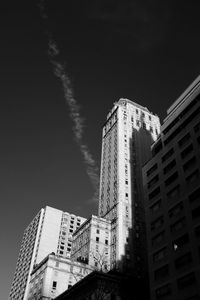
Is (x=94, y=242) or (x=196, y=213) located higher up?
(x=94, y=242)

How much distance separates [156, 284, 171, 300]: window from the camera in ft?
168

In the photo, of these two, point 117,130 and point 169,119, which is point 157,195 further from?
point 117,130

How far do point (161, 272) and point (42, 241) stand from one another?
292 feet

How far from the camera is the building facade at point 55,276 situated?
86.2 meters

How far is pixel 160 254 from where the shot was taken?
184 ft

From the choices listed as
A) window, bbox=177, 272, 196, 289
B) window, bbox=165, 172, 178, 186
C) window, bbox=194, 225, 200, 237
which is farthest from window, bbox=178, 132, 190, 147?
window, bbox=177, 272, 196, 289

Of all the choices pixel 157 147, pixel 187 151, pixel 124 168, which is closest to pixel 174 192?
pixel 187 151

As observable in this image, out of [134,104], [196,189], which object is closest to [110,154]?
[134,104]

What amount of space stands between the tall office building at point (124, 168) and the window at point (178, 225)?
42.3m

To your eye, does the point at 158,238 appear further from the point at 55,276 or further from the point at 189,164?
the point at 55,276

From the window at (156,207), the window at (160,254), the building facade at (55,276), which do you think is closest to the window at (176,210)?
the window at (156,207)

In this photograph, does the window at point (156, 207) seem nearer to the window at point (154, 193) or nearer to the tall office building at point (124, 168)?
the window at point (154, 193)

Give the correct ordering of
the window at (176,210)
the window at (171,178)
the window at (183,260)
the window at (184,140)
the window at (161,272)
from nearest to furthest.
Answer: the window at (183,260) < the window at (161,272) < the window at (176,210) < the window at (171,178) < the window at (184,140)

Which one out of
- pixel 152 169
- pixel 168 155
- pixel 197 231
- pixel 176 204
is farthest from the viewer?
pixel 152 169
